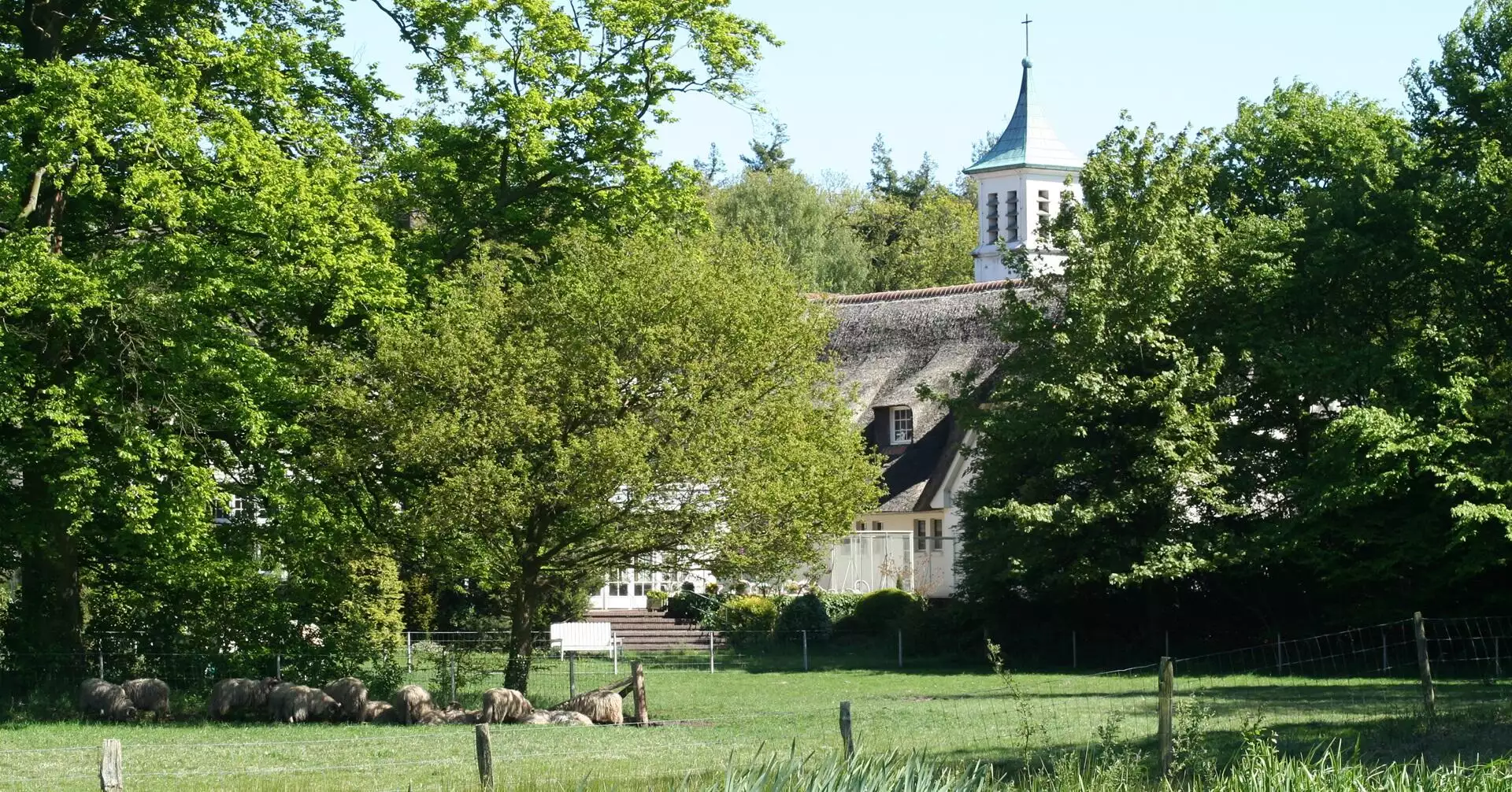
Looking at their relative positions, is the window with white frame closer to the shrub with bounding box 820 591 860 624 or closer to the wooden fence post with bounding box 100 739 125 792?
the shrub with bounding box 820 591 860 624

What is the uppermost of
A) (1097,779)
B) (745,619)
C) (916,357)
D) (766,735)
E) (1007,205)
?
(1007,205)

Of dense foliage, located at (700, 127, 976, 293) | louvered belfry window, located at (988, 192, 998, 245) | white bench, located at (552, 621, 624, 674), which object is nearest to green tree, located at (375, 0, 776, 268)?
white bench, located at (552, 621, 624, 674)

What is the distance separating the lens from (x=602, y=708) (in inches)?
1033

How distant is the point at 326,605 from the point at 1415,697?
1784cm

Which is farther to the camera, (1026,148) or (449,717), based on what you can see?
(1026,148)

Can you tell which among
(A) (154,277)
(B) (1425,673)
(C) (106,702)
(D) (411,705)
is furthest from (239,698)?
(B) (1425,673)

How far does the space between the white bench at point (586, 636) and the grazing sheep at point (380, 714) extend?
12296mm

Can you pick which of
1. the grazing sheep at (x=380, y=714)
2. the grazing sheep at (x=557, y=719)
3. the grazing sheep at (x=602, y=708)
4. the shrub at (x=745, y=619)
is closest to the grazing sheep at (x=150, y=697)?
the grazing sheep at (x=380, y=714)

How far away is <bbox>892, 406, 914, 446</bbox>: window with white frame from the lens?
167ft

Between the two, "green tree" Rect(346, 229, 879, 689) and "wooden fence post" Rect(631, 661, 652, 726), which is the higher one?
"green tree" Rect(346, 229, 879, 689)

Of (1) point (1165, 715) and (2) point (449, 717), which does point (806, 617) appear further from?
(1) point (1165, 715)

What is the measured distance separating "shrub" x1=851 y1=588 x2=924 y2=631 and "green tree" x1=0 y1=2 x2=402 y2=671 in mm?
16796

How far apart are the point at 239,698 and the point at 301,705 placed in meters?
1.13

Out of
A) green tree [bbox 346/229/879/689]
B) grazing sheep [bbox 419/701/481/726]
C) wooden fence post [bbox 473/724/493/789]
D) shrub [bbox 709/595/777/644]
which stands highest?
green tree [bbox 346/229/879/689]
